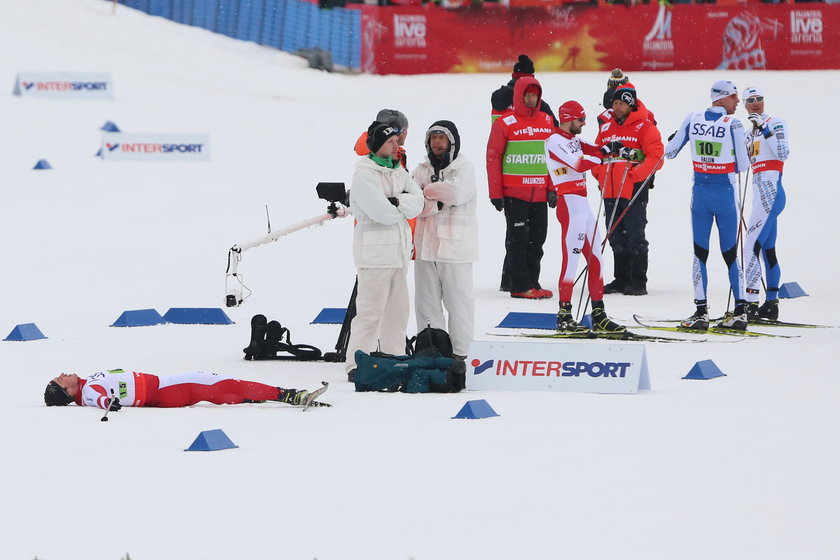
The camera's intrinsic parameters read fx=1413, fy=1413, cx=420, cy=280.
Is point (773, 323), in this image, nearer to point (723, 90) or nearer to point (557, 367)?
point (723, 90)

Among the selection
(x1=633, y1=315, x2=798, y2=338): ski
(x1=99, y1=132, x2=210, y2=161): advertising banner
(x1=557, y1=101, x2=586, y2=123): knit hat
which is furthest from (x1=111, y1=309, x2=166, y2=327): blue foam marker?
(x1=99, y1=132, x2=210, y2=161): advertising banner

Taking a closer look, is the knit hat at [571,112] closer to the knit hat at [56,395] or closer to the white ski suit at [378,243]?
the white ski suit at [378,243]

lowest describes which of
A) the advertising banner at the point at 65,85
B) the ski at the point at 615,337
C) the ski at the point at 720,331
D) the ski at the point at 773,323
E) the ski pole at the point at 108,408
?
the ski pole at the point at 108,408

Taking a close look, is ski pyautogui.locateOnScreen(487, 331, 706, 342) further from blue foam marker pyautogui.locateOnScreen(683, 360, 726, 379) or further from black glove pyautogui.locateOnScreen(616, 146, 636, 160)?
blue foam marker pyautogui.locateOnScreen(683, 360, 726, 379)

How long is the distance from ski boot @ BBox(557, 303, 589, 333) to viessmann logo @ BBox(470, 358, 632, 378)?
7.53 feet

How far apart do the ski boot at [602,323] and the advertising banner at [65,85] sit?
46.7 feet

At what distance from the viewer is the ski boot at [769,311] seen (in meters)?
11.2

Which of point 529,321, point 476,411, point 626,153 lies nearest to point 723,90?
point 626,153

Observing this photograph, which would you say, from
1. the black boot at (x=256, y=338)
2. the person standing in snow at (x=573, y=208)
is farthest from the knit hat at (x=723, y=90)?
the black boot at (x=256, y=338)

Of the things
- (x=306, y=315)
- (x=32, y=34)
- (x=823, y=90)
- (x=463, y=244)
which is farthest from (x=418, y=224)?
(x=32, y=34)

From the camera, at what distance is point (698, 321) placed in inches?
423

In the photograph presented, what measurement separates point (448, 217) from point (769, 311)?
10.9 feet

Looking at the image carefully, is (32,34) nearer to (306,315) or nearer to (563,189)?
(306,315)

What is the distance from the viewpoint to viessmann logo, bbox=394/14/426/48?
2675 cm
